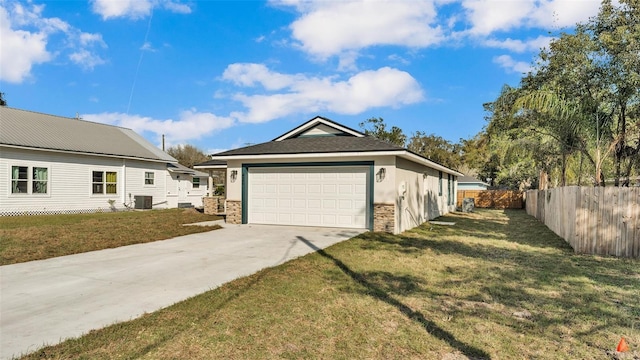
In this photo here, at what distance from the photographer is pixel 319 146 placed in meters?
12.8

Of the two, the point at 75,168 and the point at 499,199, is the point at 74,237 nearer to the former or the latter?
the point at 75,168

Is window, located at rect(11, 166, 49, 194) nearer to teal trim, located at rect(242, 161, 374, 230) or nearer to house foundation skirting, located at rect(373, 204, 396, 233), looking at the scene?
teal trim, located at rect(242, 161, 374, 230)

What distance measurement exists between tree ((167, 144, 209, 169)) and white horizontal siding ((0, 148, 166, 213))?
1918 centimetres

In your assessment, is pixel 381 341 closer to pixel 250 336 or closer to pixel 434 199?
pixel 250 336

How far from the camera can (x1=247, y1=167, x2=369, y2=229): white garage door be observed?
12.1 meters

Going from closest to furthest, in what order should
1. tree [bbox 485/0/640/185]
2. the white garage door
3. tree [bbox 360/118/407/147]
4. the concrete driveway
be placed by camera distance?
the concrete driveway < tree [bbox 485/0/640/185] < the white garage door < tree [bbox 360/118/407/147]

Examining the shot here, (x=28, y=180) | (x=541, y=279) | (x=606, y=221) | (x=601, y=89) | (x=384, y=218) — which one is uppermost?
(x=601, y=89)

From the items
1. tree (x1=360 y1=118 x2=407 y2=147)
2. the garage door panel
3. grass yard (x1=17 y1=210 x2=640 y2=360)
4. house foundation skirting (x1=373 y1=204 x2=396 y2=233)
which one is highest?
tree (x1=360 y1=118 x2=407 y2=147)

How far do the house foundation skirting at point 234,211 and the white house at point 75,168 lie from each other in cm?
1019

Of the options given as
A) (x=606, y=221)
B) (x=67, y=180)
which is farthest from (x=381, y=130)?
(x=606, y=221)

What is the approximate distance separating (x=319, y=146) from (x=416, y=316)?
29.8 feet

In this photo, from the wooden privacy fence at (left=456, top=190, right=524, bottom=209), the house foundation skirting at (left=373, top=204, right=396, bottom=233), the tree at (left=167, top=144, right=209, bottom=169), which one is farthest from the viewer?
the tree at (left=167, top=144, right=209, bottom=169)

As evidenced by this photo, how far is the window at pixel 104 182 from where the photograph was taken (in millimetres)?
19703

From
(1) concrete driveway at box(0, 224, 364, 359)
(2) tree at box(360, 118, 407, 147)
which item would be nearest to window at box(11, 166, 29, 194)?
(1) concrete driveway at box(0, 224, 364, 359)
